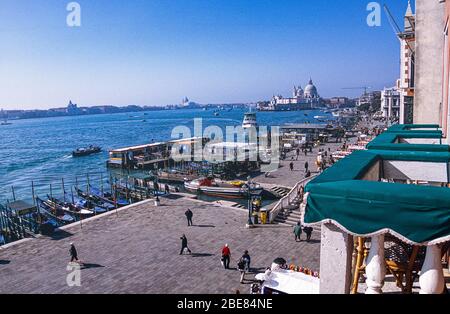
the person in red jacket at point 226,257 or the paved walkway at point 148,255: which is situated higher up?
the person in red jacket at point 226,257

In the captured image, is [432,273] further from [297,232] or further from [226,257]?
[297,232]

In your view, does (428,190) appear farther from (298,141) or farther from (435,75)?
(298,141)

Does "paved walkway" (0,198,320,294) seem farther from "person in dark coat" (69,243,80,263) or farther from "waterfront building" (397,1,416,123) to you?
"waterfront building" (397,1,416,123)

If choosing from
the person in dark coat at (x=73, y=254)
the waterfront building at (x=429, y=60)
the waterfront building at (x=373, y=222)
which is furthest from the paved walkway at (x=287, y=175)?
the waterfront building at (x=373, y=222)

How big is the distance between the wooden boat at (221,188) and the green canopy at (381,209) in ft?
78.0

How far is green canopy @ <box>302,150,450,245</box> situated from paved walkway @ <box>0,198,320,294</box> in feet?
27.3

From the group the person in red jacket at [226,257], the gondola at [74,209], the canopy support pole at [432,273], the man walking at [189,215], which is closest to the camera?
the canopy support pole at [432,273]

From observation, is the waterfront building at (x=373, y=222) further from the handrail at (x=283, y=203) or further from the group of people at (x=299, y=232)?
the handrail at (x=283, y=203)

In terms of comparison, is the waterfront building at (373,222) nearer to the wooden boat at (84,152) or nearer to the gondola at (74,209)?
the gondola at (74,209)

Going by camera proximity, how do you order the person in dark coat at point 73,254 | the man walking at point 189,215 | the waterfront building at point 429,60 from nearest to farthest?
the person in dark coat at point 73,254
the waterfront building at point 429,60
the man walking at point 189,215

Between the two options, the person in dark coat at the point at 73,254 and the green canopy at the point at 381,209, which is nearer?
the green canopy at the point at 381,209

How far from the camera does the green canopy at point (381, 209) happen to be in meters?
3.01

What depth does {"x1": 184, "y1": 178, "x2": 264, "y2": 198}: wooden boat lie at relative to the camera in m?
28.2

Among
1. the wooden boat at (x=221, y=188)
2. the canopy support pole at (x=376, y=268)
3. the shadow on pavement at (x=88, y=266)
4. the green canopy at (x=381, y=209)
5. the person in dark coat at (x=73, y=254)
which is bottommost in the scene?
the wooden boat at (x=221, y=188)
